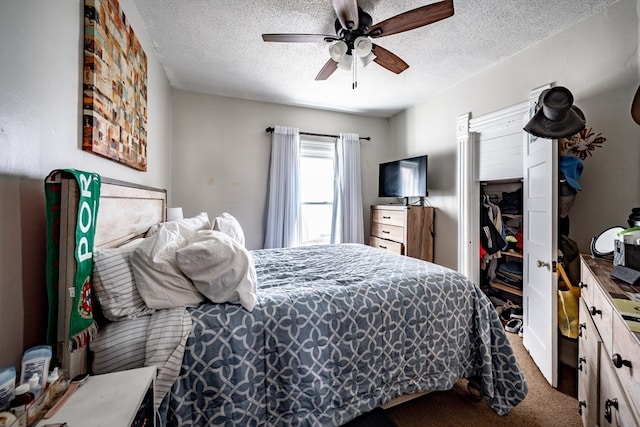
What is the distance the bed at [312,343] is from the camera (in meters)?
1.03

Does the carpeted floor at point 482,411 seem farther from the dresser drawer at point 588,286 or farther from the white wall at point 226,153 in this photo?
the white wall at point 226,153

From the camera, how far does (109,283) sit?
102cm

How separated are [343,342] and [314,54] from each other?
2.49 meters

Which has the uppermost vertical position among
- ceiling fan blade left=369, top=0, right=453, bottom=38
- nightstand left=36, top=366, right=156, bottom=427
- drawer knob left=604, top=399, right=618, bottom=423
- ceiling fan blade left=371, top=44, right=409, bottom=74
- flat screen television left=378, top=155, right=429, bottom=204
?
ceiling fan blade left=371, top=44, right=409, bottom=74

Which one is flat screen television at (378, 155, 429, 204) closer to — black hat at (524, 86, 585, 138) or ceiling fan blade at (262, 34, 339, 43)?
black hat at (524, 86, 585, 138)

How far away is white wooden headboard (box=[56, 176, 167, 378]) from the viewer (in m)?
0.84

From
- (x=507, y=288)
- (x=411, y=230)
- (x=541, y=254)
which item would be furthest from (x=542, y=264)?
(x=411, y=230)

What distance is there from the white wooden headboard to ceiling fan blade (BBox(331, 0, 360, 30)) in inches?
64.2

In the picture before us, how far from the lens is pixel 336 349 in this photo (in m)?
1.26

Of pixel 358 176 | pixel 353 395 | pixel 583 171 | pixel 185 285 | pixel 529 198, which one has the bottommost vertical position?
pixel 353 395

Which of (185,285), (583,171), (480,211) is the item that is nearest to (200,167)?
(185,285)

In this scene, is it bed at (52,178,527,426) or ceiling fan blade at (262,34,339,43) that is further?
ceiling fan blade at (262,34,339,43)

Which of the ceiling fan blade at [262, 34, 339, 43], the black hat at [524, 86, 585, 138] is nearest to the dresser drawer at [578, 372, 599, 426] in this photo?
the black hat at [524, 86, 585, 138]

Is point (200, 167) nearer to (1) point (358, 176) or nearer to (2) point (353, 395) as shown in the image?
(1) point (358, 176)
